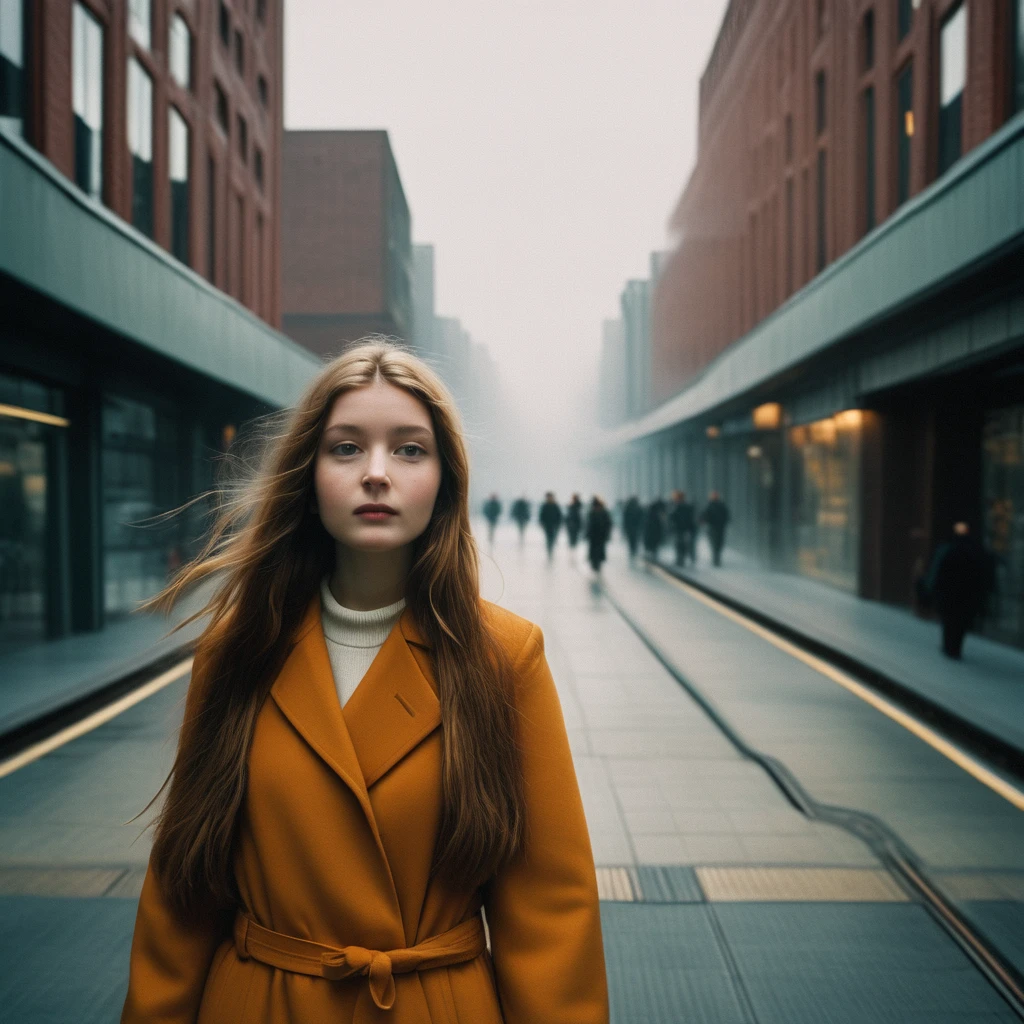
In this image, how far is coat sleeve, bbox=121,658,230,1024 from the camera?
1.72m

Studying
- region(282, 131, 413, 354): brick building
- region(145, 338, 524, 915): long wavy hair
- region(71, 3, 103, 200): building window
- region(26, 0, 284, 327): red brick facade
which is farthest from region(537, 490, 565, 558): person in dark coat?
region(145, 338, 524, 915): long wavy hair

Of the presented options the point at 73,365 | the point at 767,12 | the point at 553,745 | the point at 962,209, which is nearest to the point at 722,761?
the point at 553,745

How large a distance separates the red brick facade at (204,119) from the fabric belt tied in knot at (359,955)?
11.5 m

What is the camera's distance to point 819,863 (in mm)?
4746

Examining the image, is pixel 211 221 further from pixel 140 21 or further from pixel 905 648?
pixel 905 648

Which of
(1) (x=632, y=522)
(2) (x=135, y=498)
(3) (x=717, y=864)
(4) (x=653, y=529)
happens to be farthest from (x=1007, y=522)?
(1) (x=632, y=522)

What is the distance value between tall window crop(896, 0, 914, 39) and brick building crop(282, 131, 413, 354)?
32.6 metres

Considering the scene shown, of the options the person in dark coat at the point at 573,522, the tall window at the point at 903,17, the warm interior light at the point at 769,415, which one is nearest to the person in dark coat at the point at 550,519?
the person in dark coat at the point at 573,522

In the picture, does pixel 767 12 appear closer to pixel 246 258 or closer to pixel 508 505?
pixel 246 258

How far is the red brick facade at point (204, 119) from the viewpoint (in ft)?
37.1

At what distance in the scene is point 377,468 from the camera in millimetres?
1695

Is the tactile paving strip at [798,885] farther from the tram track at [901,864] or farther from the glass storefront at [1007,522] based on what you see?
the glass storefront at [1007,522]

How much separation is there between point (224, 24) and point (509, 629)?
70.3 feet

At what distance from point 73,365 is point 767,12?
2048cm
